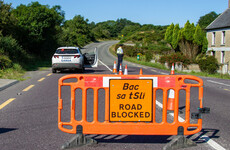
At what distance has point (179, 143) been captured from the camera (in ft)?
14.7

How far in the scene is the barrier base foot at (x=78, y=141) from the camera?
4.38 m

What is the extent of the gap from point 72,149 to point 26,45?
89.2ft

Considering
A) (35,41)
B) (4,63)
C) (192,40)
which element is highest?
(192,40)

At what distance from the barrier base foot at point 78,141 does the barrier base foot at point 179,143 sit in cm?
111

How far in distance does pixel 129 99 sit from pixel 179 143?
973 mm

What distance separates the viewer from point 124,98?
4.60 m

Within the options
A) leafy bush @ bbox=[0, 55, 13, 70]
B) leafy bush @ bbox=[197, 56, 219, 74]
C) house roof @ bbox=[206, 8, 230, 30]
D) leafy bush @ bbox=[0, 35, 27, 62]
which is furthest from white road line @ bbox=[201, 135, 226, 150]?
house roof @ bbox=[206, 8, 230, 30]

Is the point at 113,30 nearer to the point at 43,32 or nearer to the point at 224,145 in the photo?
the point at 43,32

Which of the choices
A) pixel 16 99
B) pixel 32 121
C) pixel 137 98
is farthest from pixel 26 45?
pixel 137 98

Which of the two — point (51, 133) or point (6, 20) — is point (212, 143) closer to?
point (51, 133)

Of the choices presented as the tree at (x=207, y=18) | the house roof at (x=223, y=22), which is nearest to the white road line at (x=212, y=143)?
the house roof at (x=223, y=22)

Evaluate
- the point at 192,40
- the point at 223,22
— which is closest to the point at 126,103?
the point at 192,40

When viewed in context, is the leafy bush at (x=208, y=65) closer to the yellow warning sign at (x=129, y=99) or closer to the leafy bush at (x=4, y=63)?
the leafy bush at (x=4, y=63)

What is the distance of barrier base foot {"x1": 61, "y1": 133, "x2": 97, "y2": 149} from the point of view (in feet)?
14.4
